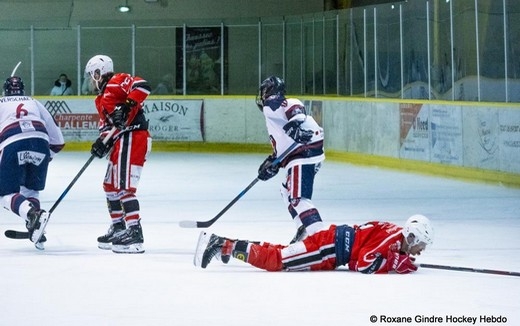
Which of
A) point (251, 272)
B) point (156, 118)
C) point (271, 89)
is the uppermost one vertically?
point (156, 118)

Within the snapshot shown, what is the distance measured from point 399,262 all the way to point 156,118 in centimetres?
1292

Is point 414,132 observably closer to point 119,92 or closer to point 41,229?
point 119,92

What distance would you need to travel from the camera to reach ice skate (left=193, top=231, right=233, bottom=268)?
6703 mm

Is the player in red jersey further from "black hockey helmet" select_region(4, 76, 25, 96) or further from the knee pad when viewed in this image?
the knee pad

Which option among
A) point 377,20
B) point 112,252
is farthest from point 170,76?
point 112,252

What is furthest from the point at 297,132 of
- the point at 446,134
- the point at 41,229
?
the point at 446,134

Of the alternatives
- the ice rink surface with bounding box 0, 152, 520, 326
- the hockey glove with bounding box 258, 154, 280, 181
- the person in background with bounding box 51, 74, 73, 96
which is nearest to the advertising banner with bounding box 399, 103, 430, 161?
the ice rink surface with bounding box 0, 152, 520, 326

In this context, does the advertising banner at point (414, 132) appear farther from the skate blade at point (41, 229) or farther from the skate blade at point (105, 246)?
the skate blade at point (41, 229)

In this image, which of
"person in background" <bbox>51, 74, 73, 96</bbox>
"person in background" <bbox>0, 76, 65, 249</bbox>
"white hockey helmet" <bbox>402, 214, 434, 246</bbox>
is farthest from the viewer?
"person in background" <bbox>51, 74, 73, 96</bbox>

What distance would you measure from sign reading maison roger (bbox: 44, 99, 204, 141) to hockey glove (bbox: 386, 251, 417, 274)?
41.3ft

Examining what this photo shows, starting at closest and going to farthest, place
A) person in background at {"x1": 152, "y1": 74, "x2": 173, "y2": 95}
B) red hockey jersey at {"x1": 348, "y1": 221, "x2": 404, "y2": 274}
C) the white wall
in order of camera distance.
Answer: red hockey jersey at {"x1": 348, "y1": 221, "x2": 404, "y2": 274} → the white wall → person in background at {"x1": 152, "y1": 74, "x2": 173, "y2": 95}

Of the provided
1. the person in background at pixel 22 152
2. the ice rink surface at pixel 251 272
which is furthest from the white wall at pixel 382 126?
the person in background at pixel 22 152

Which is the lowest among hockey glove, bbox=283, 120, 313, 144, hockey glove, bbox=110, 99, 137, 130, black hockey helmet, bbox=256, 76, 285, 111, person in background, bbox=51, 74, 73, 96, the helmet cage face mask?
hockey glove, bbox=283, 120, 313, 144

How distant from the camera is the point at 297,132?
725 cm
